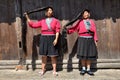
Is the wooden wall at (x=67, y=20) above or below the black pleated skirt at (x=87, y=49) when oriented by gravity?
above

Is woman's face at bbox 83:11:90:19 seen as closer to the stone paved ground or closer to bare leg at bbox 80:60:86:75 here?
bare leg at bbox 80:60:86:75

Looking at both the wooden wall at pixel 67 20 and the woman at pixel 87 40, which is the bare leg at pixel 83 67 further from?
the wooden wall at pixel 67 20

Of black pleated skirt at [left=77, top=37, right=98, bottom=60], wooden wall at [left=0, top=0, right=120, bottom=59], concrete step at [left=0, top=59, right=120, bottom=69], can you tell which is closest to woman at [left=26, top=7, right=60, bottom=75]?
wooden wall at [left=0, top=0, right=120, bottom=59]

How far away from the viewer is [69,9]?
8.40m

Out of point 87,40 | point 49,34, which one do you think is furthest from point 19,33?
point 87,40

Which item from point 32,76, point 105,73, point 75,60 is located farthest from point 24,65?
point 105,73

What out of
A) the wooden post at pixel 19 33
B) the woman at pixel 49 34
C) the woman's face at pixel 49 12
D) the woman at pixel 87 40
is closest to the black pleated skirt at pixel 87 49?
the woman at pixel 87 40

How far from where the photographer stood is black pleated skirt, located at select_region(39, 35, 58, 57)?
8039 millimetres

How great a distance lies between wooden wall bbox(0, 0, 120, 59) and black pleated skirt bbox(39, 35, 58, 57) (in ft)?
1.71

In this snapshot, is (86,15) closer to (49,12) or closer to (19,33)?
(49,12)

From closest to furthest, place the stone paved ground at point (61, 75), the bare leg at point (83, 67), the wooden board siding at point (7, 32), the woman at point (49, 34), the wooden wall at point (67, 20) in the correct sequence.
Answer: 1. the stone paved ground at point (61, 75)
2. the woman at point (49, 34)
3. the bare leg at point (83, 67)
4. the wooden wall at point (67, 20)
5. the wooden board siding at point (7, 32)

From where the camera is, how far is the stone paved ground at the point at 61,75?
787 centimetres

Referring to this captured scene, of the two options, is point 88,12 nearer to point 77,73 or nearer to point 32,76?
point 77,73

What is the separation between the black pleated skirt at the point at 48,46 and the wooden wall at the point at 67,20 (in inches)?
20.5
